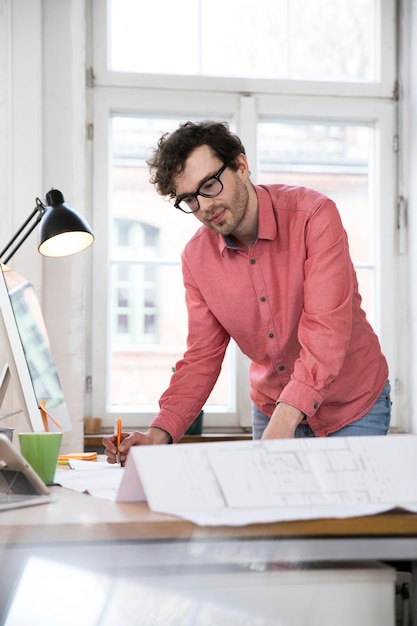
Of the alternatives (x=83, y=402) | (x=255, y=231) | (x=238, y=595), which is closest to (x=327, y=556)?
(x=238, y=595)

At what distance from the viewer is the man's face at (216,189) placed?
1812mm

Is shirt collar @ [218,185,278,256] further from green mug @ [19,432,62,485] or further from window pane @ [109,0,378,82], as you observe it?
window pane @ [109,0,378,82]

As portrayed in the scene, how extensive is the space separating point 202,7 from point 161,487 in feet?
9.10

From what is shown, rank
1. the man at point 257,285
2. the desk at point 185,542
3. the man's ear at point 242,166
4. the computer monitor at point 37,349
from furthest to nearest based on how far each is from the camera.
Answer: the computer monitor at point 37,349 → the man's ear at point 242,166 → the man at point 257,285 → the desk at point 185,542

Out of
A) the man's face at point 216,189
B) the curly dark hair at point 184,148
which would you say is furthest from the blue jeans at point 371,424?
the curly dark hair at point 184,148

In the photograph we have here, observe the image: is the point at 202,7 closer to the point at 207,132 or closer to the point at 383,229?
the point at 383,229

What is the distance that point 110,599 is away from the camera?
0.87 m

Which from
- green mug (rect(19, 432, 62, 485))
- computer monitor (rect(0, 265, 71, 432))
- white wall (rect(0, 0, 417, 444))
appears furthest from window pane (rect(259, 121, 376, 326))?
green mug (rect(19, 432, 62, 485))

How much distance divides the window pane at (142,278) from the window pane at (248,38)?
275mm

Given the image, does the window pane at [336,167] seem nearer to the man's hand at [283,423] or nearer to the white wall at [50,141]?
the white wall at [50,141]

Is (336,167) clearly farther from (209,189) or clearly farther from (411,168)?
(209,189)

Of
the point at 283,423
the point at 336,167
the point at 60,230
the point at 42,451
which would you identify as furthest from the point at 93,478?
the point at 336,167

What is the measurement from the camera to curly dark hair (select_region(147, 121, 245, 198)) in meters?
1.81

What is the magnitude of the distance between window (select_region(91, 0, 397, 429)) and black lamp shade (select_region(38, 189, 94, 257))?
0.61m
